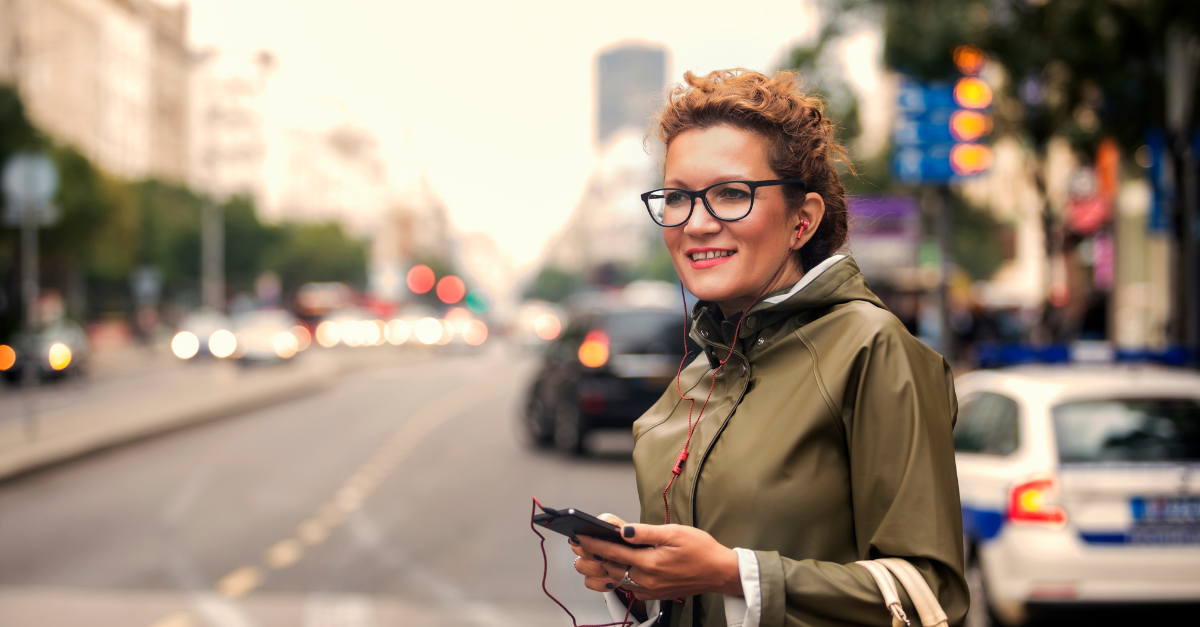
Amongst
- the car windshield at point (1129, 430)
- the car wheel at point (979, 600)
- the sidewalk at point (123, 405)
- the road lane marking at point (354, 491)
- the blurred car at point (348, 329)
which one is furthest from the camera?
the blurred car at point (348, 329)

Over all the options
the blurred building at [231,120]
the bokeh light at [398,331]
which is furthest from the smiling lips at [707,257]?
the blurred building at [231,120]

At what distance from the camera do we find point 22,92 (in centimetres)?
3062

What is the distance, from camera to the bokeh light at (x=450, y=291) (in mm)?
122062

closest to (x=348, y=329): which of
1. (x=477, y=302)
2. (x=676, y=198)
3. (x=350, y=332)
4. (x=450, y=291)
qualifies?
(x=350, y=332)

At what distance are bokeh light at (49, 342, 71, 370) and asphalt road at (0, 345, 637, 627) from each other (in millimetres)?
12194

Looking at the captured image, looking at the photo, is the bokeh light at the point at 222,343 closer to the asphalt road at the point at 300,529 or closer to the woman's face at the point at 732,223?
the asphalt road at the point at 300,529

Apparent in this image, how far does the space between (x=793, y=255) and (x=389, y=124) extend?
17297 centimetres

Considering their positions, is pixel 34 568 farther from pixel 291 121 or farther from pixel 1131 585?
pixel 291 121

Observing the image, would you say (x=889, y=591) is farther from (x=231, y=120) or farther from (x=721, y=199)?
(x=231, y=120)

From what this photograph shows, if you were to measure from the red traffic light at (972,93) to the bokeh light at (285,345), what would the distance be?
27.2 m

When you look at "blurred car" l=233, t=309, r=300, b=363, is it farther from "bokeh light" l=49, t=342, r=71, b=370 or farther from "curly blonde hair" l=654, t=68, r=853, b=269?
"curly blonde hair" l=654, t=68, r=853, b=269

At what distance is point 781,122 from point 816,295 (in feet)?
0.99

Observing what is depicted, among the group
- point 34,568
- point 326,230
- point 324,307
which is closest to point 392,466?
point 34,568

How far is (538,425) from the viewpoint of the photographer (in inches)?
573
